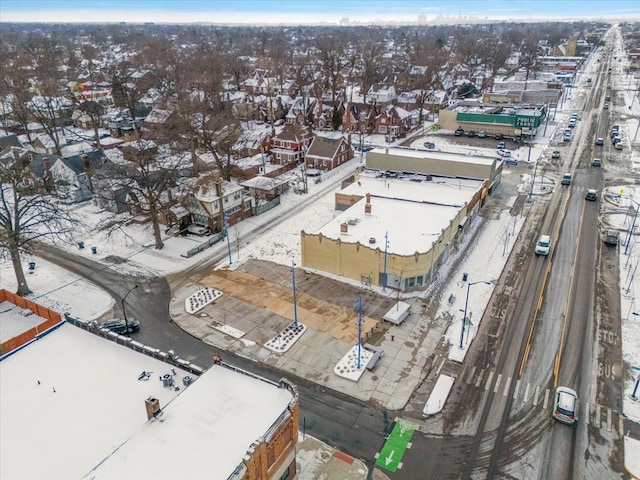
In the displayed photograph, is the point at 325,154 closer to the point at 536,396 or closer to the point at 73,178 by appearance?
the point at 73,178

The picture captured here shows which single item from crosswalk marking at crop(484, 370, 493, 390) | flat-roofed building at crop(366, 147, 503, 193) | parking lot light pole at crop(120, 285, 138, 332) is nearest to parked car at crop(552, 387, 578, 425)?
crosswalk marking at crop(484, 370, 493, 390)

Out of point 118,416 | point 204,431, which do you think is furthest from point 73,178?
point 204,431

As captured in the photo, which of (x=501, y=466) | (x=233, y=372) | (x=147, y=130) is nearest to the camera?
(x=233, y=372)

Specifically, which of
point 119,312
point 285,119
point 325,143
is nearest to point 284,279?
point 119,312

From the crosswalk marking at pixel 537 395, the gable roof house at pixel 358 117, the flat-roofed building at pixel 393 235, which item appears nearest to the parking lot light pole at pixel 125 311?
the flat-roofed building at pixel 393 235

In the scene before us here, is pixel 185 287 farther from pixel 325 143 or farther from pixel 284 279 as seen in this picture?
pixel 325 143
